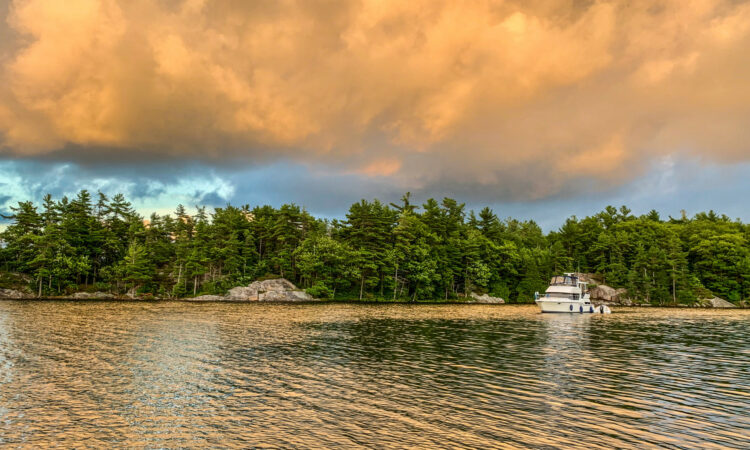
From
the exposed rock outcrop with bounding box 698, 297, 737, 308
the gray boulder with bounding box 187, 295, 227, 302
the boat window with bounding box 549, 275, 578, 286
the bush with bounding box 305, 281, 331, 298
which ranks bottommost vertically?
the exposed rock outcrop with bounding box 698, 297, 737, 308

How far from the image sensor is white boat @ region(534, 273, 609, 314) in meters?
83.8

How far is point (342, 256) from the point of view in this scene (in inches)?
4385

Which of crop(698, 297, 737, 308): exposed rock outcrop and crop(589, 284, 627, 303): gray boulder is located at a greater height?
crop(589, 284, 627, 303): gray boulder

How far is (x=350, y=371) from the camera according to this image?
27.0m

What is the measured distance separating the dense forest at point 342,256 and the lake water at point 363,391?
73375 millimetres

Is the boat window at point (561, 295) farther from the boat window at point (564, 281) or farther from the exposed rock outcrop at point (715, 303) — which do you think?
the exposed rock outcrop at point (715, 303)

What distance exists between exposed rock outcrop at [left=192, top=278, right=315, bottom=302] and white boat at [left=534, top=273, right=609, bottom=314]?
54.9m

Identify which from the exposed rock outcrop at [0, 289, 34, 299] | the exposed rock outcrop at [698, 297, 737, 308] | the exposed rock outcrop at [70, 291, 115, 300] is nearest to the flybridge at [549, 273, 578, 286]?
the exposed rock outcrop at [698, 297, 737, 308]

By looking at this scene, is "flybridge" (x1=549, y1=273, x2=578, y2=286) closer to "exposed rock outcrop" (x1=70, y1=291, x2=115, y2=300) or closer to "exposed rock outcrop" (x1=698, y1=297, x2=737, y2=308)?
"exposed rock outcrop" (x1=698, y1=297, x2=737, y2=308)

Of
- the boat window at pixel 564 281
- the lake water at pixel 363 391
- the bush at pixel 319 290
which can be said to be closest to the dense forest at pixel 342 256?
the bush at pixel 319 290

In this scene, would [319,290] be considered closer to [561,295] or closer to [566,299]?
[561,295]

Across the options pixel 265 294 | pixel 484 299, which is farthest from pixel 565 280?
pixel 265 294

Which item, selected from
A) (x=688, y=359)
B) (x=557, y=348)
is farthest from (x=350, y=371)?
(x=688, y=359)

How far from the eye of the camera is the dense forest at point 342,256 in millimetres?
110625
